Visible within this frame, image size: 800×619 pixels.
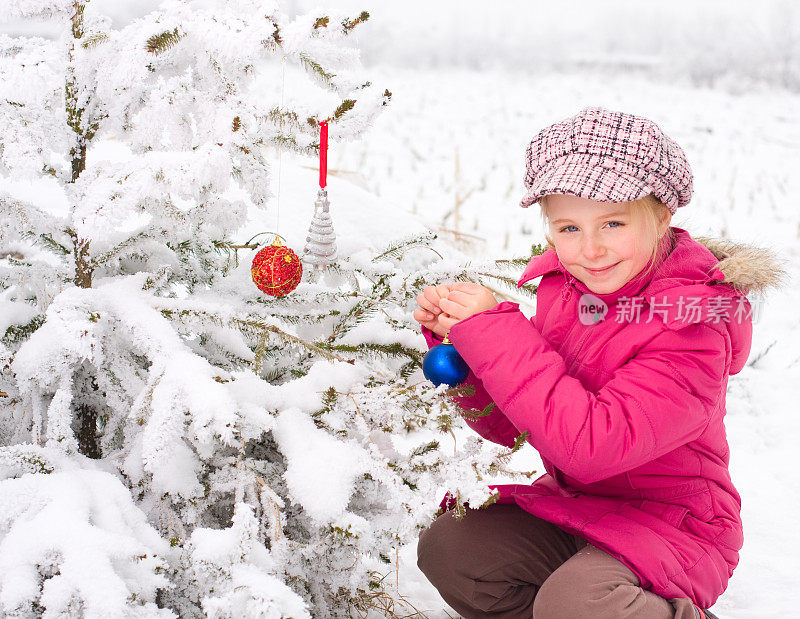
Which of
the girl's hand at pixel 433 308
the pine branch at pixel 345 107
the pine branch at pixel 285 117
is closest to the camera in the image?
the pine branch at pixel 345 107

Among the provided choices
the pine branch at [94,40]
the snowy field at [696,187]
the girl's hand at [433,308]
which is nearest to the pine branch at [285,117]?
the pine branch at [94,40]

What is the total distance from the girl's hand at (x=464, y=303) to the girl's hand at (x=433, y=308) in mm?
19

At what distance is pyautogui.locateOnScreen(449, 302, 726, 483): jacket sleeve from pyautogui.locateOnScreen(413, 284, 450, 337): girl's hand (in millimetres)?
134

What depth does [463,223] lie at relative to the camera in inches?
202

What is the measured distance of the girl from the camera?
1.39 m

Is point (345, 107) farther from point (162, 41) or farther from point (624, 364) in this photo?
point (624, 364)

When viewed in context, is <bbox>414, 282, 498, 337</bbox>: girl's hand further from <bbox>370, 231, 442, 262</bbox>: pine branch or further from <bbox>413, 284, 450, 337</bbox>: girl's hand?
<bbox>370, 231, 442, 262</bbox>: pine branch

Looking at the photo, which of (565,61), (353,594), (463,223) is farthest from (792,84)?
(353,594)

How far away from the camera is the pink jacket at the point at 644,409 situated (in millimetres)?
1377

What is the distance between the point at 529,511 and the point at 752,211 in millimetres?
5164

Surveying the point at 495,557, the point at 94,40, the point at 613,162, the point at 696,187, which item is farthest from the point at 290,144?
the point at 696,187

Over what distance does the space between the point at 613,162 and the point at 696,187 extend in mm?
5637

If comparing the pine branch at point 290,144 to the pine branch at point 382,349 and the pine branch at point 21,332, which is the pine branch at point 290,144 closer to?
the pine branch at point 382,349

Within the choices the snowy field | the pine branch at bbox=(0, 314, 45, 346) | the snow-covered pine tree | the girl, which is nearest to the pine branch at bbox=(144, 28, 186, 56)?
the snow-covered pine tree
